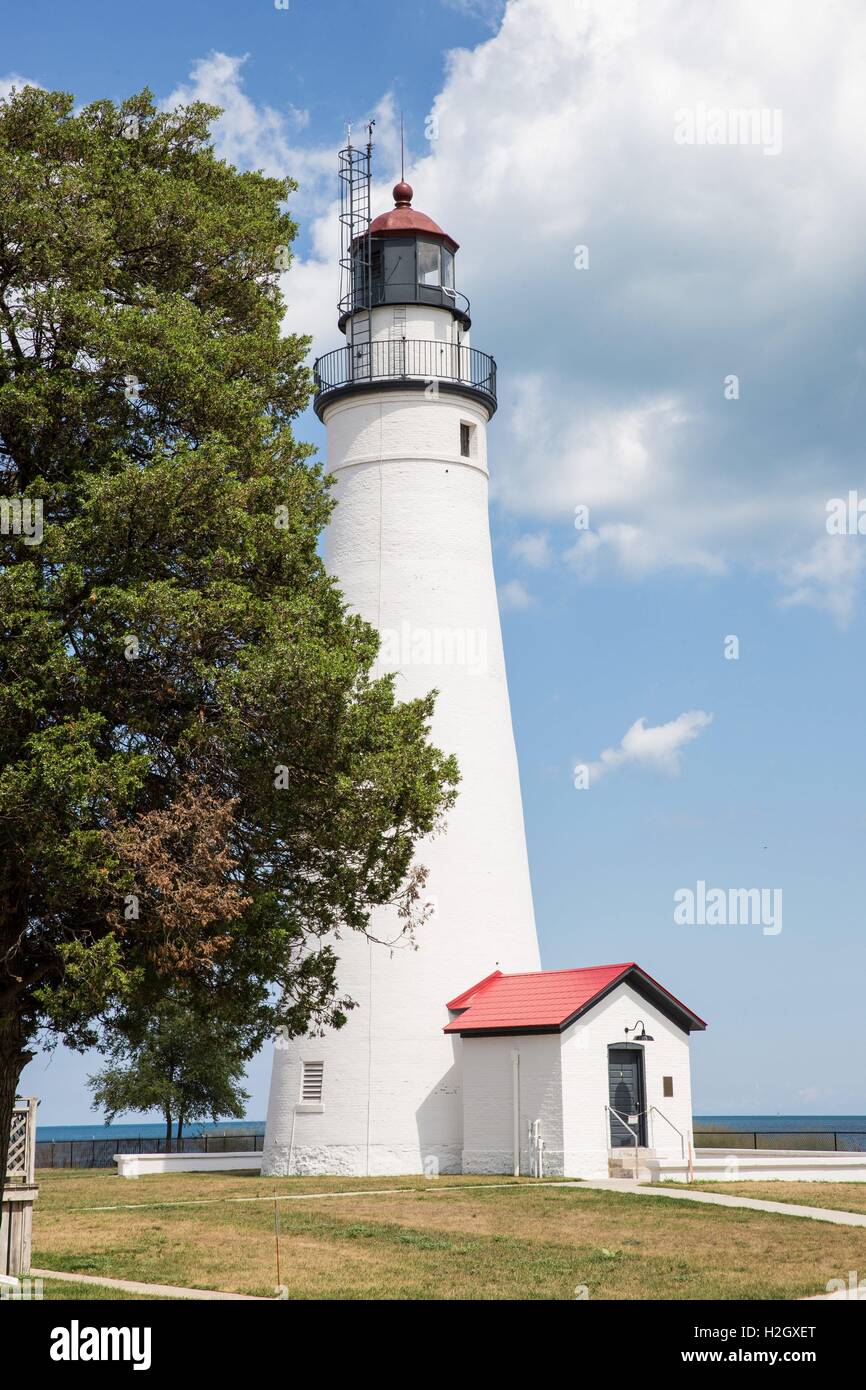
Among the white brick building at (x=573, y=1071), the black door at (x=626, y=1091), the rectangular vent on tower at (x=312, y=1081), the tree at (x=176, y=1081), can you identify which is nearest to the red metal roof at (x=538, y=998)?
the white brick building at (x=573, y=1071)

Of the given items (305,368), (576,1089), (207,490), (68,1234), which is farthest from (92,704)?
(576,1089)

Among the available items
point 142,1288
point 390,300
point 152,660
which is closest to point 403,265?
Result: point 390,300

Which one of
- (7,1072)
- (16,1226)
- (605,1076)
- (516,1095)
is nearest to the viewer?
(7,1072)

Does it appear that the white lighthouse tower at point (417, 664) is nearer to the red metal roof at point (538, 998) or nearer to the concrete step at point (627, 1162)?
the red metal roof at point (538, 998)

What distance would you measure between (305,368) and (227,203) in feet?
8.08

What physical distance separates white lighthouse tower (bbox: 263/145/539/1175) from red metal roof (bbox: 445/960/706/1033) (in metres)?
0.49

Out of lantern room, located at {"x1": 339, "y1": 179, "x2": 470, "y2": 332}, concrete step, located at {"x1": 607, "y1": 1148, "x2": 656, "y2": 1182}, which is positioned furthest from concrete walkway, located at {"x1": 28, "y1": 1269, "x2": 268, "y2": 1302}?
lantern room, located at {"x1": 339, "y1": 179, "x2": 470, "y2": 332}

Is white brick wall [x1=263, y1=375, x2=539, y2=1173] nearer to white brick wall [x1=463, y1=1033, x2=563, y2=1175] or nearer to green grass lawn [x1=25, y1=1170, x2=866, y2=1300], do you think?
white brick wall [x1=463, y1=1033, x2=563, y2=1175]

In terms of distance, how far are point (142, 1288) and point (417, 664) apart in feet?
65.1

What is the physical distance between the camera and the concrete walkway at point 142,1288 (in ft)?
51.3

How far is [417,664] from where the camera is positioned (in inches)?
1362

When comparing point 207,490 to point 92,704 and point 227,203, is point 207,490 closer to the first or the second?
point 92,704

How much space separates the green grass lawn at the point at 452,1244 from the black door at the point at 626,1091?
353 centimetres

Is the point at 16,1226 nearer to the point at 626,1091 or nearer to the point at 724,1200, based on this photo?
the point at 724,1200
